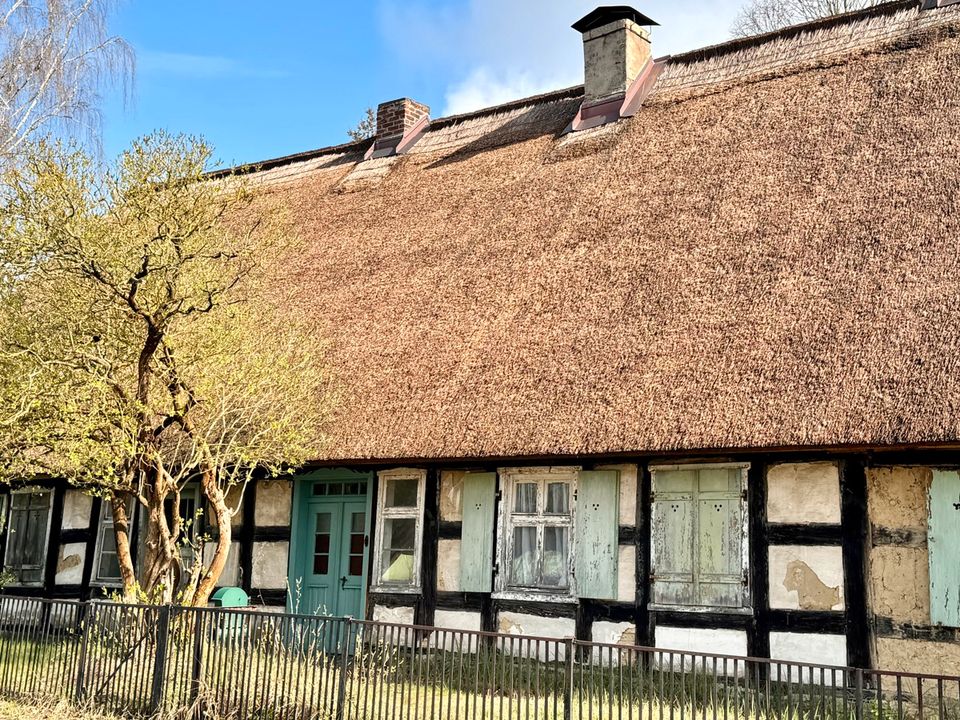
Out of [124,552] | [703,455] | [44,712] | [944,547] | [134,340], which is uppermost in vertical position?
[134,340]

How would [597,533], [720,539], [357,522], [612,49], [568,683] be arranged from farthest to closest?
[612,49] → [357,522] → [597,533] → [720,539] → [568,683]

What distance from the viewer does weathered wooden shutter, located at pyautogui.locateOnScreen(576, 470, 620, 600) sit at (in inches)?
329

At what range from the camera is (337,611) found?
10.3 m

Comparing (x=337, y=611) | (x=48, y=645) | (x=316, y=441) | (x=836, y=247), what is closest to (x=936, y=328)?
(x=836, y=247)

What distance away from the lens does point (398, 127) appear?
14859 mm

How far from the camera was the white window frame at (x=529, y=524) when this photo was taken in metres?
8.69

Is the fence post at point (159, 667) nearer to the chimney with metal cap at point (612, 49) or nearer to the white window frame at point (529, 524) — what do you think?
the white window frame at point (529, 524)

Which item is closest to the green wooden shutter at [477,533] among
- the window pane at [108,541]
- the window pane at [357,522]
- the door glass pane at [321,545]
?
the window pane at [357,522]

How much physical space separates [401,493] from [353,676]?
365 cm

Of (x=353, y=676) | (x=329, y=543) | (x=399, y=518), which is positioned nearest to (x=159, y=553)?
(x=329, y=543)

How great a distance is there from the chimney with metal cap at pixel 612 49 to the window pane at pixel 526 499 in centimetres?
557

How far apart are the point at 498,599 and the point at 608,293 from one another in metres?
3.01

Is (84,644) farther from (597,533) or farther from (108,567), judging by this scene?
(108,567)

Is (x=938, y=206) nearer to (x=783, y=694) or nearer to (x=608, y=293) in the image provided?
(x=608, y=293)
